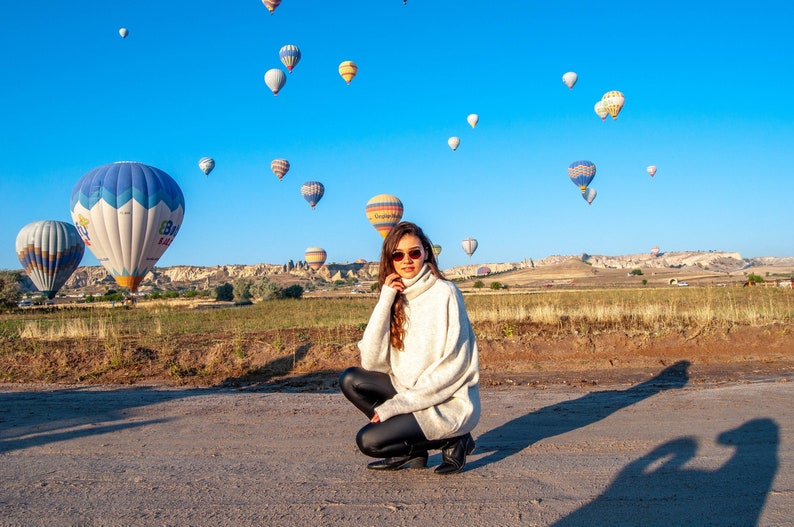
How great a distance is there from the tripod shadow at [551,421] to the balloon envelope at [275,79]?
4189cm

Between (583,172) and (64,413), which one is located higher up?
(583,172)

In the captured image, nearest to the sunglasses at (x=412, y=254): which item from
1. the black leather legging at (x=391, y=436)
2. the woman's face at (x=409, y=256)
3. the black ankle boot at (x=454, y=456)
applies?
the woman's face at (x=409, y=256)

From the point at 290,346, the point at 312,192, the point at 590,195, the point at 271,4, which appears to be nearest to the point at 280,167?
the point at 312,192

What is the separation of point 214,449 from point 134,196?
3113cm

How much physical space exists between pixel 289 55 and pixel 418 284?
45028 mm

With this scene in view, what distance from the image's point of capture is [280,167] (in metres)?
57.0

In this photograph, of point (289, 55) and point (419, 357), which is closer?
point (419, 357)

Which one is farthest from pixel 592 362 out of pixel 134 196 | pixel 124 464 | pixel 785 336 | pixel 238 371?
pixel 134 196

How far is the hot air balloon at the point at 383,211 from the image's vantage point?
5244 cm

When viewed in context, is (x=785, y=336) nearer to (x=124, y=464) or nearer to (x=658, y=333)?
(x=658, y=333)

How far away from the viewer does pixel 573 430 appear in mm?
5652

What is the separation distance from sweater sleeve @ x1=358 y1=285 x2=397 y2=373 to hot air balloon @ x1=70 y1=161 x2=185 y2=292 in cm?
3207

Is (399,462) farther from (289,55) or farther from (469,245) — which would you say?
(469,245)

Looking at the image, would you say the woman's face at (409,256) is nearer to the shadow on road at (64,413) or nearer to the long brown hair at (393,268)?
the long brown hair at (393,268)
